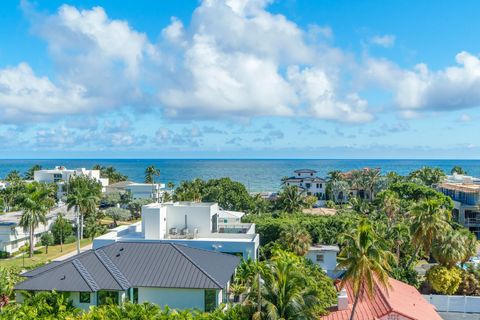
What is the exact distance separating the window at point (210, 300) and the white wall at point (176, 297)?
0.27 meters

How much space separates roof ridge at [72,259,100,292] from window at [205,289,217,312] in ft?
23.5

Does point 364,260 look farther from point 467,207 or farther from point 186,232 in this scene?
point 467,207

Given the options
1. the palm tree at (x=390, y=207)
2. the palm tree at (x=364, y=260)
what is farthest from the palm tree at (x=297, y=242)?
A: the palm tree at (x=390, y=207)

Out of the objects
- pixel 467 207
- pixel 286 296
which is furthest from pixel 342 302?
pixel 467 207

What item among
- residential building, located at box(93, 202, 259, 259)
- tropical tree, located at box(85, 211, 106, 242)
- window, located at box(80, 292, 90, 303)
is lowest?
tropical tree, located at box(85, 211, 106, 242)

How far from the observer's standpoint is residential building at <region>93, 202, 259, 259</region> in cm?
4178

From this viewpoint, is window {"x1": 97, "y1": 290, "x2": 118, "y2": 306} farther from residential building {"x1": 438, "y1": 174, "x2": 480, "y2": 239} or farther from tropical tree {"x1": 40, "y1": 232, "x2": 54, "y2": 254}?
residential building {"x1": 438, "y1": 174, "x2": 480, "y2": 239}

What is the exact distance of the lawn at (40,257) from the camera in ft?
181

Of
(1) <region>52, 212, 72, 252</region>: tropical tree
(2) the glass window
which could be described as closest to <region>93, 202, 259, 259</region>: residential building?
(2) the glass window

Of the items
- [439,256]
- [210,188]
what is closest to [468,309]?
[439,256]

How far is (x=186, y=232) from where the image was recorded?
149 feet

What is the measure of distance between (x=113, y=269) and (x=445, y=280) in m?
26.5

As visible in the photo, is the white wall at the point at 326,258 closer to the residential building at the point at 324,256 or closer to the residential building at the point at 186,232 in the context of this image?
the residential building at the point at 324,256

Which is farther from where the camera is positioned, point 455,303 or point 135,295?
point 455,303
